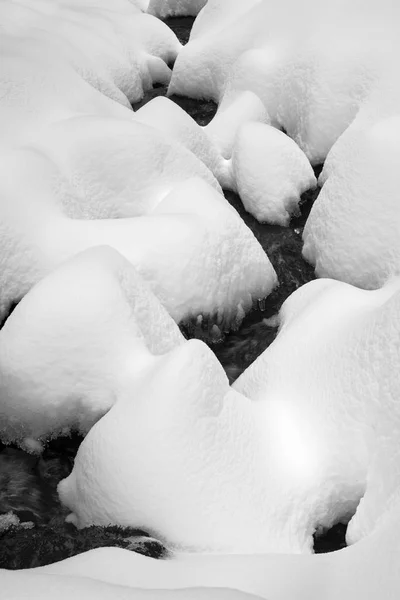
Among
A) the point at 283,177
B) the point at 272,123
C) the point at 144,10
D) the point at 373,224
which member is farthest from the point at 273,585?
the point at 144,10

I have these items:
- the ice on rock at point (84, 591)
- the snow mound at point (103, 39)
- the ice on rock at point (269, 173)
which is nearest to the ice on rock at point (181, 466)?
the ice on rock at point (84, 591)

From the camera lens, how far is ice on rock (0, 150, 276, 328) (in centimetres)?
571

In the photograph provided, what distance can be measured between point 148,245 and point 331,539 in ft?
8.67

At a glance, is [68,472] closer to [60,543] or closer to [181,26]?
[60,543]

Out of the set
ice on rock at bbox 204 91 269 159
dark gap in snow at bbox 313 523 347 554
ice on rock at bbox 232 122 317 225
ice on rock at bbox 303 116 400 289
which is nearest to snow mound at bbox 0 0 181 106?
ice on rock at bbox 204 91 269 159

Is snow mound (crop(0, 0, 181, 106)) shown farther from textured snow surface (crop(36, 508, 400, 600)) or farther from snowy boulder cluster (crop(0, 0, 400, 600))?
textured snow surface (crop(36, 508, 400, 600))

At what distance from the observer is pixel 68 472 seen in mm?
4766

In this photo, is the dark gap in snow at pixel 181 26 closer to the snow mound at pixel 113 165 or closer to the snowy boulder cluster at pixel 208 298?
the snowy boulder cluster at pixel 208 298

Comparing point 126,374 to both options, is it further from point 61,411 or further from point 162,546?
point 162,546

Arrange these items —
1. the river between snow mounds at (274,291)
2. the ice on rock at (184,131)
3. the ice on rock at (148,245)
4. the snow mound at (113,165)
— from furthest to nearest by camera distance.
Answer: the ice on rock at (184,131), the snow mound at (113,165), the river between snow mounds at (274,291), the ice on rock at (148,245)

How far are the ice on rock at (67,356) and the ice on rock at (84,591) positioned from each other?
2533 millimetres

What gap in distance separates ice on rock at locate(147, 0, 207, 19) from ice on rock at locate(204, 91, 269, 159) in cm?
454

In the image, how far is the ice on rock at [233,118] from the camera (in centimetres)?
816

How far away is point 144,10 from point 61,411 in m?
9.75
